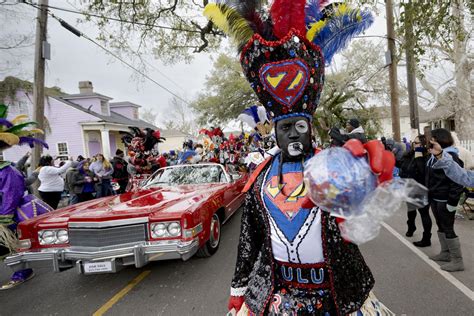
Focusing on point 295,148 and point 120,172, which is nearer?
point 295,148

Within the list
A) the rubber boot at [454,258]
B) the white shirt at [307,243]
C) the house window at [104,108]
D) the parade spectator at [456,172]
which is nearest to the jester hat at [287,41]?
the white shirt at [307,243]

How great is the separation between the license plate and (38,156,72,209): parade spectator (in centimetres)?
386

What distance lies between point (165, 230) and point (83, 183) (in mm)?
5624

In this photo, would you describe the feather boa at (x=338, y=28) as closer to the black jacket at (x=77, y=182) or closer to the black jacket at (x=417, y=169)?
the black jacket at (x=417, y=169)

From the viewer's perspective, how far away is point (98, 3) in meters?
9.12

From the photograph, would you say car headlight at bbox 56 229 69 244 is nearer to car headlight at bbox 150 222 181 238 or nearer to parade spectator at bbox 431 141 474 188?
car headlight at bbox 150 222 181 238

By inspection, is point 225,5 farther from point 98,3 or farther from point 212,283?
point 98,3

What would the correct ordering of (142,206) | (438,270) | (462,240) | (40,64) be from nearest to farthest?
(438,270)
(142,206)
(462,240)
(40,64)

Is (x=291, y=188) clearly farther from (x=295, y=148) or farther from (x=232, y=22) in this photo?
(x=232, y=22)

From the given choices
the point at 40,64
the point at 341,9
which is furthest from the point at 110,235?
the point at 40,64

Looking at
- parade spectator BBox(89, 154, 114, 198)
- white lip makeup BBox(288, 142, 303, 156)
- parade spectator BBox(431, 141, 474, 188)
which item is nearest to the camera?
white lip makeup BBox(288, 142, 303, 156)

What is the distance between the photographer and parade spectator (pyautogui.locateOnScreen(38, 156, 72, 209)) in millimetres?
6512

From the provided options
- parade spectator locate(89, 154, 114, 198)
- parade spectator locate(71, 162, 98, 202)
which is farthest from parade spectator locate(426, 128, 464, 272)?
parade spectator locate(89, 154, 114, 198)

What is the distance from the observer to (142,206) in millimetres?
3828
